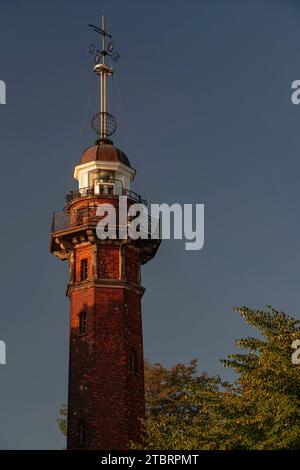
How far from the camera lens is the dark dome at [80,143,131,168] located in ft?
150

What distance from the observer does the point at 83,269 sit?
43938 mm

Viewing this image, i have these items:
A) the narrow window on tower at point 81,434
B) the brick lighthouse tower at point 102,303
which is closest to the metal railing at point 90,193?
the brick lighthouse tower at point 102,303

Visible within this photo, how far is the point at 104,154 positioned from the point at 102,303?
777cm

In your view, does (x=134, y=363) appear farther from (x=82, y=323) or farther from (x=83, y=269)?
(x=83, y=269)

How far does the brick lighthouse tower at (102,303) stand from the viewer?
1596 inches

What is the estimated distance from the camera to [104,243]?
4381 cm

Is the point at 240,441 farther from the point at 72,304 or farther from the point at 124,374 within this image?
the point at 72,304

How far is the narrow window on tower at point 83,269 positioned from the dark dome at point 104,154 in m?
5.10

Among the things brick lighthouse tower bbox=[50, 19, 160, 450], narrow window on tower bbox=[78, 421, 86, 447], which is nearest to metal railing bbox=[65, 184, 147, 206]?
brick lighthouse tower bbox=[50, 19, 160, 450]

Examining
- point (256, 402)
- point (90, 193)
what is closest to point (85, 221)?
point (90, 193)

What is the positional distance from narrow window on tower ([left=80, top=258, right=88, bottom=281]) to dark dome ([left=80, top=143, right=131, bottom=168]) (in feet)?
16.7

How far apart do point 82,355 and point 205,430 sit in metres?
10.6

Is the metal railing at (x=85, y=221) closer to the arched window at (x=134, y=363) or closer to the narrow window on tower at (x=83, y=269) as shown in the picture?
the narrow window on tower at (x=83, y=269)
